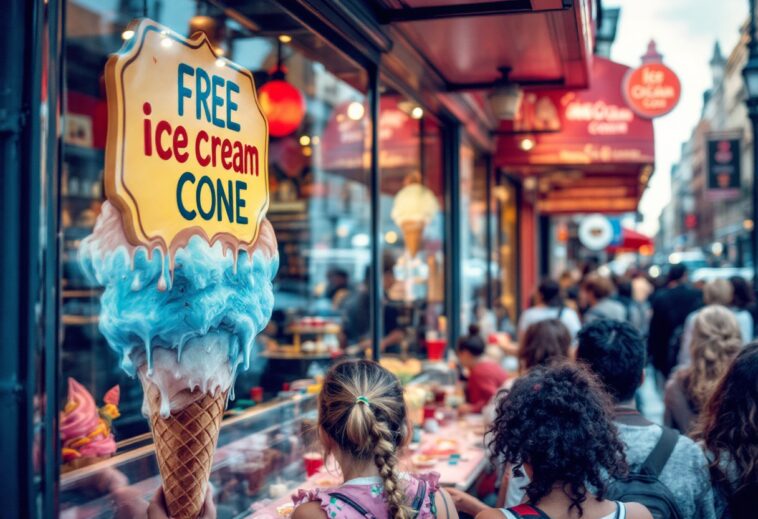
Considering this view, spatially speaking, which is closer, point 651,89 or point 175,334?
point 175,334

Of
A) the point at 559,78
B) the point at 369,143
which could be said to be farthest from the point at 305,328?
the point at 559,78

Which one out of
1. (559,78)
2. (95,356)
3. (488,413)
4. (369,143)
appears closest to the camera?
(488,413)

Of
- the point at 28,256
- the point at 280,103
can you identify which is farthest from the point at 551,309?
the point at 28,256

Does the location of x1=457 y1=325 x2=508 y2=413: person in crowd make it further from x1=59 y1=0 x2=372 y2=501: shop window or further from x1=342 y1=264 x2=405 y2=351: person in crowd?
x1=342 y1=264 x2=405 y2=351: person in crowd

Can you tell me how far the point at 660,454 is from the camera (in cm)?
306

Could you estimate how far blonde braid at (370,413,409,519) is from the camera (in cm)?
249

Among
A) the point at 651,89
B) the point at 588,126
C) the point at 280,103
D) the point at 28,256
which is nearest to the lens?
the point at 28,256

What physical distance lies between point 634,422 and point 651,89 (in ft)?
22.3

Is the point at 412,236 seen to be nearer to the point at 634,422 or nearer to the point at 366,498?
the point at 634,422

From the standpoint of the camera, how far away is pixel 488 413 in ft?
17.9

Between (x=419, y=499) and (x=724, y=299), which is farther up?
(x=724, y=299)

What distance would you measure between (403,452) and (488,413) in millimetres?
2692

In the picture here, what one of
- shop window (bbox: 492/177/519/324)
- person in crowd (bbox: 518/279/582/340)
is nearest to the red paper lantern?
person in crowd (bbox: 518/279/582/340)

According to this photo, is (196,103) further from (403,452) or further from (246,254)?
(403,452)
